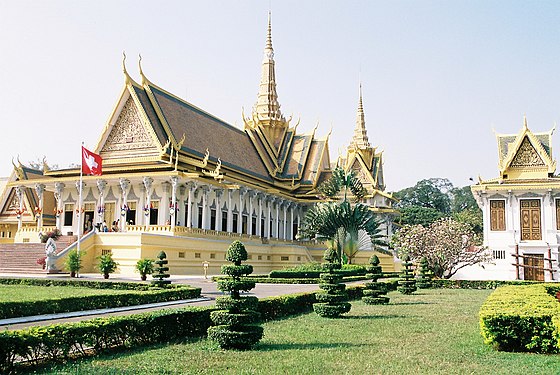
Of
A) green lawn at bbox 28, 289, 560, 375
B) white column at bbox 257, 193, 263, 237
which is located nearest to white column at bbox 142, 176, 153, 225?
white column at bbox 257, 193, 263, 237

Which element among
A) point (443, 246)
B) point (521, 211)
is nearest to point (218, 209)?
point (443, 246)

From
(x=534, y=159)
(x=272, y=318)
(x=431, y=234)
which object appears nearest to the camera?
(x=272, y=318)

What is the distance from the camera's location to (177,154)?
3148 cm

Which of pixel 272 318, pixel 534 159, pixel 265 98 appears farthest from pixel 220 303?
pixel 265 98

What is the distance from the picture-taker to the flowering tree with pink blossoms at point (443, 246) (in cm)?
3012

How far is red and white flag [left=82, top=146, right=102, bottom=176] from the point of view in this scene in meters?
29.8

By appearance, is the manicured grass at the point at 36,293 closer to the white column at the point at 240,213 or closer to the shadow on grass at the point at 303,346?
the shadow on grass at the point at 303,346

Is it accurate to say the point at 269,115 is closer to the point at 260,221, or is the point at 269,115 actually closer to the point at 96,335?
the point at 260,221

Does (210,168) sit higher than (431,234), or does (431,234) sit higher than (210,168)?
(210,168)

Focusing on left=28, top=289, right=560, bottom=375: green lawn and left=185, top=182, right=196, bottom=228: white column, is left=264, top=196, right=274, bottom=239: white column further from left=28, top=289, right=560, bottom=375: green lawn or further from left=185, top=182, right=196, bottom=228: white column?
left=28, top=289, right=560, bottom=375: green lawn

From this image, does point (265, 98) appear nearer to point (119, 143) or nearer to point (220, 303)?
point (119, 143)

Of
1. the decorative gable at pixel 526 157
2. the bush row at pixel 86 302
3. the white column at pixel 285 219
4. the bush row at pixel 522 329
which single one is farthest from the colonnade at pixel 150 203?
the bush row at pixel 522 329

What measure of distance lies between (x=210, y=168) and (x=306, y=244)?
43.7 feet

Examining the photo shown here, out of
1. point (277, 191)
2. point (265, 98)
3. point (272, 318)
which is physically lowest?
point (272, 318)
